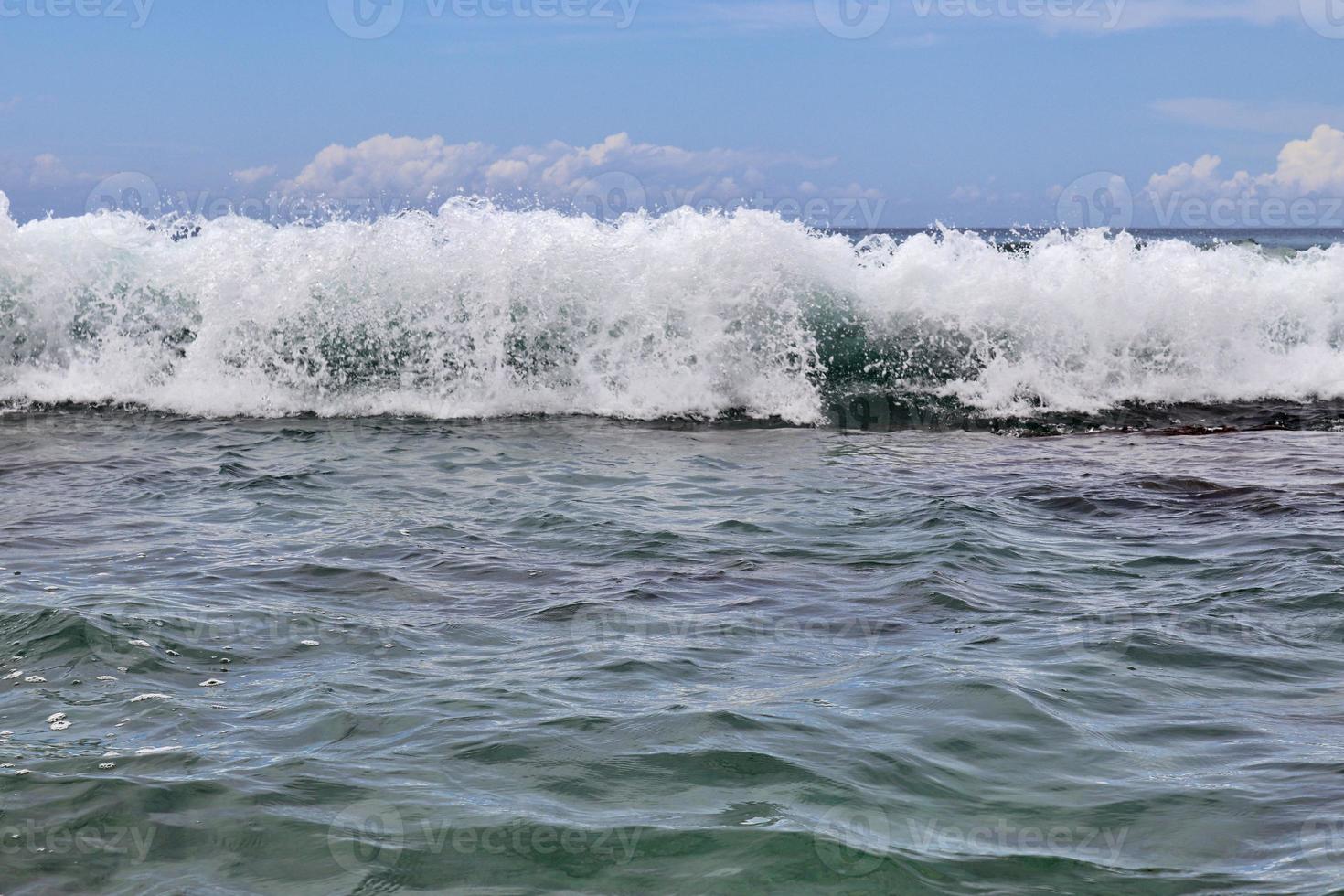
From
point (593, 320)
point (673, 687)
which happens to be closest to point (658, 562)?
point (673, 687)

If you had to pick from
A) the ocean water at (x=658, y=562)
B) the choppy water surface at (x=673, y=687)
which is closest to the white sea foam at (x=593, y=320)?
the ocean water at (x=658, y=562)

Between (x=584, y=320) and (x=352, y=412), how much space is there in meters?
2.72

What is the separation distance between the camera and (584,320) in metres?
13.8

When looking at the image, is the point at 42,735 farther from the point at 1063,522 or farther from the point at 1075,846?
the point at 1063,522

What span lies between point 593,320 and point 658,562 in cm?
730

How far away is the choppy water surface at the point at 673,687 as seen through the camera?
3436mm

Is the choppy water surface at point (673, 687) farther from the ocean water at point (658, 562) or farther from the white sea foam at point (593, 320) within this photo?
the white sea foam at point (593, 320)

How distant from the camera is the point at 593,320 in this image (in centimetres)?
1383

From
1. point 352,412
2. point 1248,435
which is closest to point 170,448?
point 352,412

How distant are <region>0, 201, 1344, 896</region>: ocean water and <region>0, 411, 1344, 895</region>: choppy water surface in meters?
0.02

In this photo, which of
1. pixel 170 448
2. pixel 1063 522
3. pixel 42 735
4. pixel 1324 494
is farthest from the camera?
pixel 170 448

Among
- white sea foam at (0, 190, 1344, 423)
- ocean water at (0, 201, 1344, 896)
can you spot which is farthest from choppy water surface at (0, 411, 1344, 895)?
white sea foam at (0, 190, 1344, 423)

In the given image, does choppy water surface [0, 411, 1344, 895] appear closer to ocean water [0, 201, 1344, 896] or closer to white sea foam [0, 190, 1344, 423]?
ocean water [0, 201, 1344, 896]

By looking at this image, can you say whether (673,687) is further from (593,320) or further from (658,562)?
(593,320)
